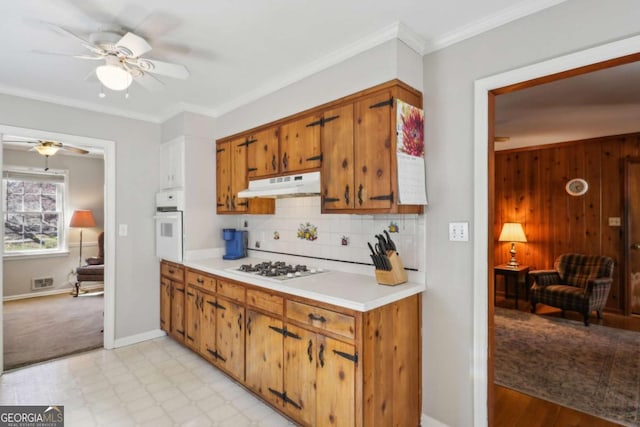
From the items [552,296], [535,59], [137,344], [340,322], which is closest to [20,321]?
[137,344]

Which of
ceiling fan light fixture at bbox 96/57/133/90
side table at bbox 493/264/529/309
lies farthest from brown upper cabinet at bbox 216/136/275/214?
side table at bbox 493/264/529/309

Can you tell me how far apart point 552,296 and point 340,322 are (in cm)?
395

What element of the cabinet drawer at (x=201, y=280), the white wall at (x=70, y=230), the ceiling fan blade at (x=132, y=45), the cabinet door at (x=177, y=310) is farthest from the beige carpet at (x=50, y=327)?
the ceiling fan blade at (x=132, y=45)

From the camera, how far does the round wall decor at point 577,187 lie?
477cm

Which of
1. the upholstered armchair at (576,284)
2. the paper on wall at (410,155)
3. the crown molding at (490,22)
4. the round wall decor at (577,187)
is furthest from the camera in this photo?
the round wall decor at (577,187)

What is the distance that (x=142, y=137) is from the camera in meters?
3.70

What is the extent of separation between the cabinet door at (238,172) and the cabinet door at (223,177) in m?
0.07

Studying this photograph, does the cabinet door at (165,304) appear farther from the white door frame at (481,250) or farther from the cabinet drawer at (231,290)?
the white door frame at (481,250)

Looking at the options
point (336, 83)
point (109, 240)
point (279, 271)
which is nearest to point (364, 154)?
point (336, 83)

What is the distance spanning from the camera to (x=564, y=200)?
4.96m

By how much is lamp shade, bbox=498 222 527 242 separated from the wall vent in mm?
7522

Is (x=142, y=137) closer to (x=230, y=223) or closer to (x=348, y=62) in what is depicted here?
(x=230, y=223)

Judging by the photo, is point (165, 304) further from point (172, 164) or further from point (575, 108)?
point (575, 108)

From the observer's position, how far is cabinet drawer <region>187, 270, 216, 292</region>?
2914 mm
